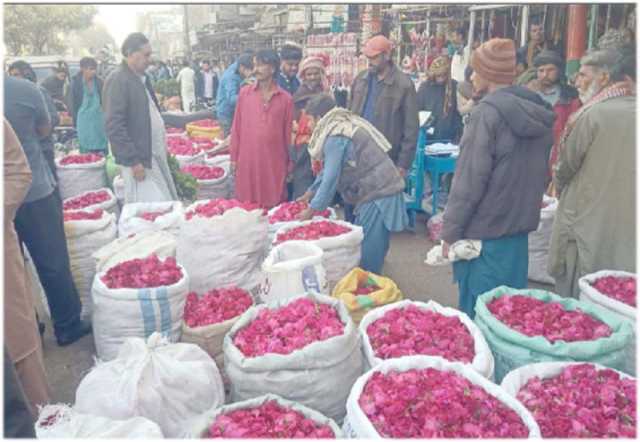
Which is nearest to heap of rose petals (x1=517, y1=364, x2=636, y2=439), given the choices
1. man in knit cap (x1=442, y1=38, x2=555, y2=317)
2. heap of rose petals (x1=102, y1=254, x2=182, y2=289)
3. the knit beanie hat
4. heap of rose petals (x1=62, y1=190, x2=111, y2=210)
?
man in knit cap (x1=442, y1=38, x2=555, y2=317)

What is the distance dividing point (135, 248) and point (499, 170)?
7.67ft

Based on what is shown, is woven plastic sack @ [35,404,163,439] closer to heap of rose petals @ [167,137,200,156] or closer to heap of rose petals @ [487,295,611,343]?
heap of rose petals @ [487,295,611,343]

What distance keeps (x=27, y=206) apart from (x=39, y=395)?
122 cm

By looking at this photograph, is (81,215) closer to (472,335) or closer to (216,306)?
(216,306)

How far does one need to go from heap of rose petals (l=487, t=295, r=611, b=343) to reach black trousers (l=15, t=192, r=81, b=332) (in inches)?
105

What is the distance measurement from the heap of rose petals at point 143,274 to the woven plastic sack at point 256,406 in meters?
1.25

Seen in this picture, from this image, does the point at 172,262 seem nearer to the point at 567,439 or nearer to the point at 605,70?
the point at 567,439

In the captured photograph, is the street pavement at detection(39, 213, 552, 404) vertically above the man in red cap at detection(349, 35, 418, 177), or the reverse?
the man in red cap at detection(349, 35, 418, 177)

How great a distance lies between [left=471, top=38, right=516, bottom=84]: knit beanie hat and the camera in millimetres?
3160

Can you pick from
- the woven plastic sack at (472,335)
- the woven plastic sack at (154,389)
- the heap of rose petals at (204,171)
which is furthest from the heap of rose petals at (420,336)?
the heap of rose petals at (204,171)

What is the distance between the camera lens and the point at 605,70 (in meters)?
3.45

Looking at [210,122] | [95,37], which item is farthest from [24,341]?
[95,37]

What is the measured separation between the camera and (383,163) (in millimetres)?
4047

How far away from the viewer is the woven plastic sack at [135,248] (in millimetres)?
3879
